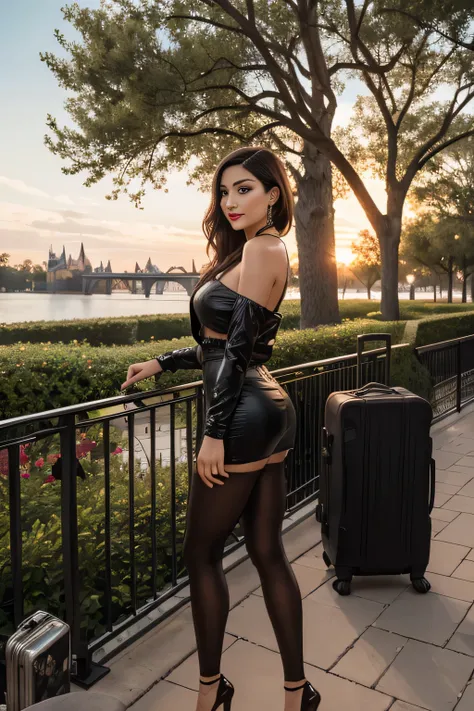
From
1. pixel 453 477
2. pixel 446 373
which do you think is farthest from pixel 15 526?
pixel 446 373

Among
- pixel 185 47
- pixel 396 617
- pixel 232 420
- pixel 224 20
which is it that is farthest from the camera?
pixel 224 20

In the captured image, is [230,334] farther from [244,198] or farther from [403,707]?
[403,707]

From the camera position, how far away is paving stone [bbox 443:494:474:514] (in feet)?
15.7

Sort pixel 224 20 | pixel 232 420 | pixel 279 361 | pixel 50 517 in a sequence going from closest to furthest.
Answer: pixel 232 420 < pixel 50 517 < pixel 279 361 < pixel 224 20

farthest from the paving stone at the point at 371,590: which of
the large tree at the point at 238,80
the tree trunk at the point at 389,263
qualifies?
the tree trunk at the point at 389,263

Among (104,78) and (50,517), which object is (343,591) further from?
(104,78)

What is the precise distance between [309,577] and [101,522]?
1272 millimetres

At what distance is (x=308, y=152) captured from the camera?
15.2 meters

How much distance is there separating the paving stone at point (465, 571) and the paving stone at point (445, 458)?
87.5 inches

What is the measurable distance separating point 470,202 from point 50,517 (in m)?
26.5

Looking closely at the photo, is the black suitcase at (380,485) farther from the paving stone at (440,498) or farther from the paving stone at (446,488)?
the paving stone at (446,488)

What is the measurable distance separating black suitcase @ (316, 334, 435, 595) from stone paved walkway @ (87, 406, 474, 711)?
0.60 ft

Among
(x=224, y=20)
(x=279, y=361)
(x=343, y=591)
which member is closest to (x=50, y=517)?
(x=343, y=591)

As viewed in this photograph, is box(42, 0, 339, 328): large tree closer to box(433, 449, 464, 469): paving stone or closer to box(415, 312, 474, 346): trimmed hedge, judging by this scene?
box(415, 312, 474, 346): trimmed hedge
